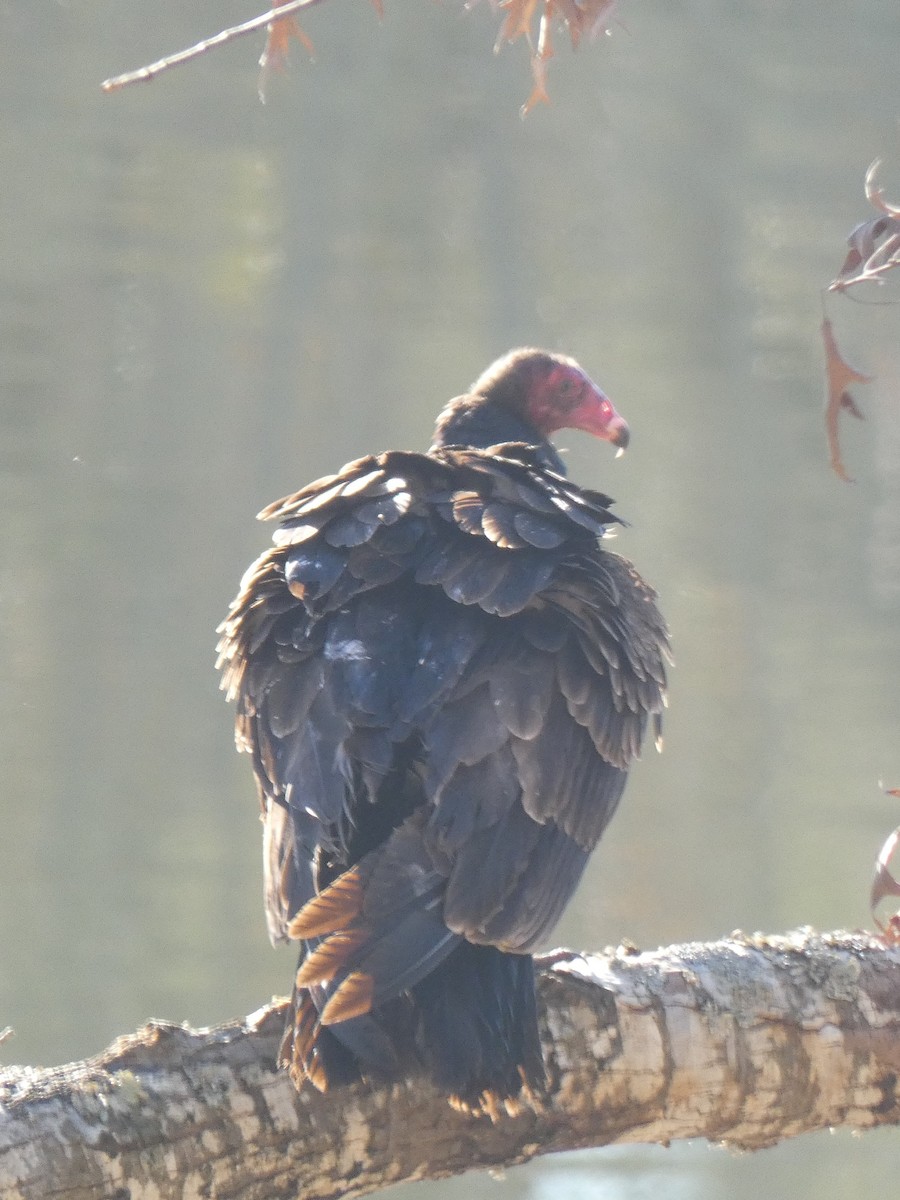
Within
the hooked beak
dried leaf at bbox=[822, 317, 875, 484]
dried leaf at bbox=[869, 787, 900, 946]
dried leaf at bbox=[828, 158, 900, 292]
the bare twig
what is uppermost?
the bare twig

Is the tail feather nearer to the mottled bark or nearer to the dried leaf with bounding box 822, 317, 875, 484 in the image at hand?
the mottled bark

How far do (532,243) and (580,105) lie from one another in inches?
23.8

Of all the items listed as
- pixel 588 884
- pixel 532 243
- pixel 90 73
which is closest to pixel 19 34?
pixel 90 73

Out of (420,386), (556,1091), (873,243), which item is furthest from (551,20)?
(420,386)

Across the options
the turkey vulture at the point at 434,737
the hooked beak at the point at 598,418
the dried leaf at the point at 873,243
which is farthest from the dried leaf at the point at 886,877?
the hooked beak at the point at 598,418

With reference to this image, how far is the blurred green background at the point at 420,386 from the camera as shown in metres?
5.95

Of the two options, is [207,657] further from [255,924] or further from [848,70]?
[848,70]

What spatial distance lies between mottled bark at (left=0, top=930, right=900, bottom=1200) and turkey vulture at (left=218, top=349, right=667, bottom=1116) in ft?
0.33

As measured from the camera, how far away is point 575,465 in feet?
20.0

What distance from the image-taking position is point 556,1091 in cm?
191

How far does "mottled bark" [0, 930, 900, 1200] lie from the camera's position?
5.43 feet

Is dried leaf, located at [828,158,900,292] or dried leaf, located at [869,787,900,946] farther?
dried leaf, located at [869,787,900,946]

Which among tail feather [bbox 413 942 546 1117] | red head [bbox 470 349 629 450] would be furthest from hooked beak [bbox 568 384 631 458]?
tail feather [bbox 413 942 546 1117]

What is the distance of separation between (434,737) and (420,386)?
465 centimetres
